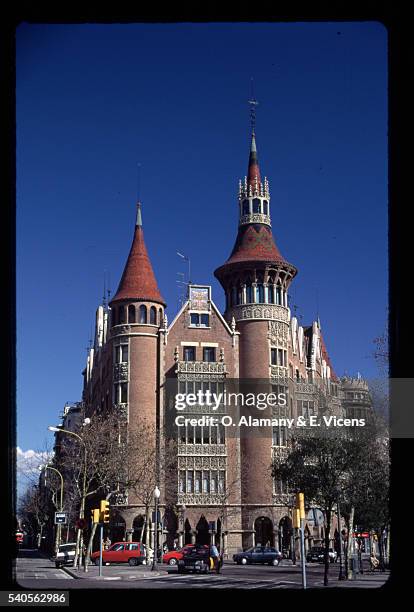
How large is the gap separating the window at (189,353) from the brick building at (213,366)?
0.07 metres

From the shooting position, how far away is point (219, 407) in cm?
1058

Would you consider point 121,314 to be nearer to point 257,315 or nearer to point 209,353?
point 209,353

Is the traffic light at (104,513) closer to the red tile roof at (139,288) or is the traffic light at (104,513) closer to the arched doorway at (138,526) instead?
the red tile roof at (139,288)

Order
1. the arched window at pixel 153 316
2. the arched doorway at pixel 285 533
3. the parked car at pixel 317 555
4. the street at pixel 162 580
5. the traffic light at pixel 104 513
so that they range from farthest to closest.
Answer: the arched window at pixel 153 316 < the arched doorway at pixel 285 533 < the parked car at pixel 317 555 < the traffic light at pixel 104 513 < the street at pixel 162 580

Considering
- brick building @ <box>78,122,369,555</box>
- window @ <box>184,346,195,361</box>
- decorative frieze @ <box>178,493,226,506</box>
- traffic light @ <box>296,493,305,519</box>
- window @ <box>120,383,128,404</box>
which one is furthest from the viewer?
window @ <box>120,383,128,404</box>

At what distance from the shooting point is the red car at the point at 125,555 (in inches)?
1203

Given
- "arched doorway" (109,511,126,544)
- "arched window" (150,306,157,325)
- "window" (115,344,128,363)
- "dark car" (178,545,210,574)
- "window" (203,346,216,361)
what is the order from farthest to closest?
1. "window" (115,344,128,363)
2. "arched window" (150,306,157,325)
3. "window" (203,346,216,361)
4. "arched doorway" (109,511,126,544)
5. "dark car" (178,545,210,574)

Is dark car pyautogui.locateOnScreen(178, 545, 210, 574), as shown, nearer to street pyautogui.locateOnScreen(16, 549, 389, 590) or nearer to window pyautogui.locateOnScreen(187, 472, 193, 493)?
street pyautogui.locateOnScreen(16, 549, 389, 590)

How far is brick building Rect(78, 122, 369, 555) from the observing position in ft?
130

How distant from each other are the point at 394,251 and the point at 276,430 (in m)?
7.58

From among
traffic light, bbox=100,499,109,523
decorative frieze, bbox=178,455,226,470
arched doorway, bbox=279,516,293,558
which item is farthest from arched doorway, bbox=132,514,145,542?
traffic light, bbox=100,499,109,523

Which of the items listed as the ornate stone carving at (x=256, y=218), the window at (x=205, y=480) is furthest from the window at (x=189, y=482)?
the ornate stone carving at (x=256, y=218)

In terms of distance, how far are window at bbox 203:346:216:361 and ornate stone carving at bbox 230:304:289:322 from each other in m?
2.03

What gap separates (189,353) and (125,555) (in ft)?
43.7
